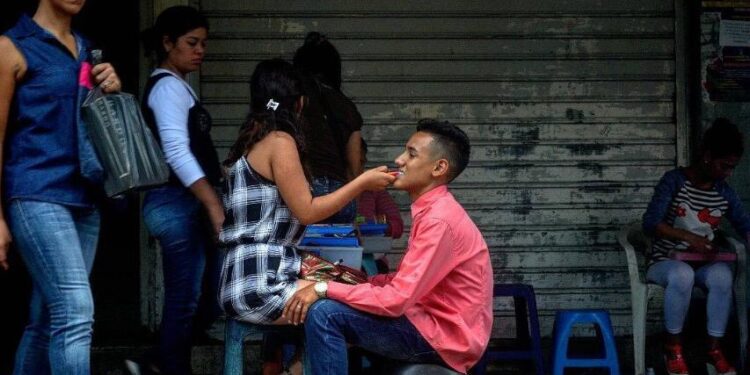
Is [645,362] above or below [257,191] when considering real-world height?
below

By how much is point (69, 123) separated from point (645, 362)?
397 centimetres

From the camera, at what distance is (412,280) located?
172 inches

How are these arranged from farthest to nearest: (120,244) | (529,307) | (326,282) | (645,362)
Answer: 1. (120,244)
2. (645,362)
3. (529,307)
4. (326,282)

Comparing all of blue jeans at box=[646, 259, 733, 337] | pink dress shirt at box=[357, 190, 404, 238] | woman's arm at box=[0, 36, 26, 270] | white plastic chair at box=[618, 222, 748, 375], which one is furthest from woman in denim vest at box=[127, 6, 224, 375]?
blue jeans at box=[646, 259, 733, 337]

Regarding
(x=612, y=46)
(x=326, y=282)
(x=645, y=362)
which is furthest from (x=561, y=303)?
(x=326, y=282)

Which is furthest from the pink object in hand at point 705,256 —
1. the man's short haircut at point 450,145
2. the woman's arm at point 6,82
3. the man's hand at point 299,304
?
the woman's arm at point 6,82

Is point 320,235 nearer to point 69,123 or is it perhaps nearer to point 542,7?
point 69,123

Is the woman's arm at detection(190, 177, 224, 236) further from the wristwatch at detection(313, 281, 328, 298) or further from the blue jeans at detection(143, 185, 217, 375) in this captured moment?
the wristwatch at detection(313, 281, 328, 298)

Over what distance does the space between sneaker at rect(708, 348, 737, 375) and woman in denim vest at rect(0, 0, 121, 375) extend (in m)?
3.66

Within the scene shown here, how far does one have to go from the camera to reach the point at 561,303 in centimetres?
745

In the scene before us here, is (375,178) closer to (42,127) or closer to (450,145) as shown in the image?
(450,145)

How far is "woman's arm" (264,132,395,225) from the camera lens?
4.54m

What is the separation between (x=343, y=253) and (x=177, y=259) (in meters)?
0.84

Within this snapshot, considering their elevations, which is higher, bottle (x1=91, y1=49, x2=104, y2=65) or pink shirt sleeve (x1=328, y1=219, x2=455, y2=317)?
bottle (x1=91, y1=49, x2=104, y2=65)
